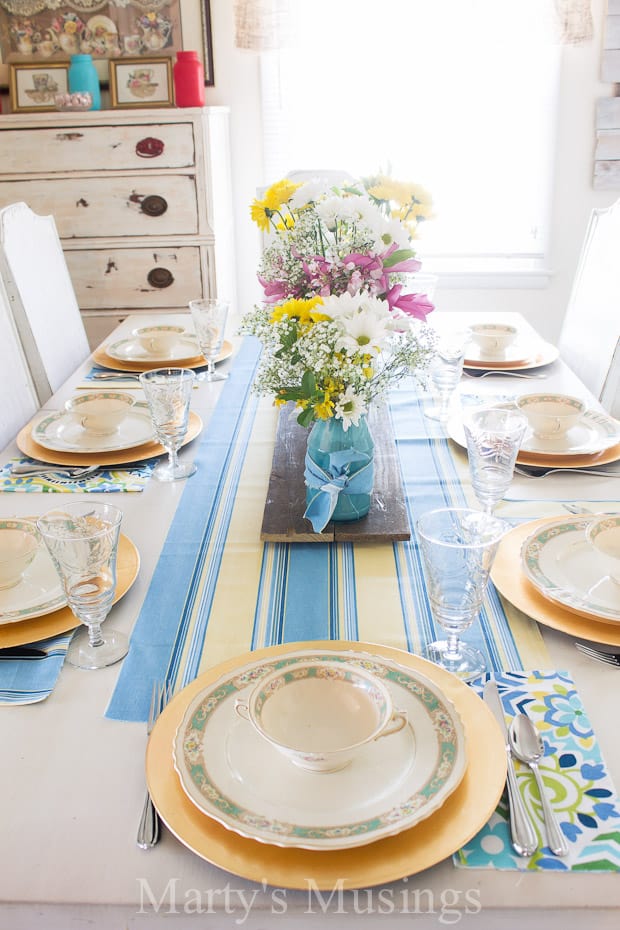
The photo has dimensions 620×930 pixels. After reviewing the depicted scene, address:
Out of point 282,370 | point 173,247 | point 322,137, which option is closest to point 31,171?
point 173,247

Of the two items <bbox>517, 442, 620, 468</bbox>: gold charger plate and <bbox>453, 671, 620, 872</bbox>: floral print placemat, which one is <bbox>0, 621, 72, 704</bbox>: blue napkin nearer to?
<bbox>453, 671, 620, 872</bbox>: floral print placemat

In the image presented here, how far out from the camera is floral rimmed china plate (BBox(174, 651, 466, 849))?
2.14ft

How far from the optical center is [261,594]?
1042mm

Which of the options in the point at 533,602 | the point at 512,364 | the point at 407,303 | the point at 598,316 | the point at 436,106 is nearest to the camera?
the point at 533,602

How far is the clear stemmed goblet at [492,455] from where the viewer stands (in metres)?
1.15

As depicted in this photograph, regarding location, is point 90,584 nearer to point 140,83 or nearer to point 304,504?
point 304,504

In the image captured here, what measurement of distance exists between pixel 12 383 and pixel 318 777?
1.32m

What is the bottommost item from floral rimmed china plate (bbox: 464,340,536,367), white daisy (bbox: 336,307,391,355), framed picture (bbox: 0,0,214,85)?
floral rimmed china plate (bbox: 464,340,536,367)

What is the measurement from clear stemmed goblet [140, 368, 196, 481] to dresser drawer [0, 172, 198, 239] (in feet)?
6.06

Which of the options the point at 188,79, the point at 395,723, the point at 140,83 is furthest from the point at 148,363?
the point at 140,83

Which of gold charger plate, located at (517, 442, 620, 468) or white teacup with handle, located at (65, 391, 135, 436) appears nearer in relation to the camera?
gold charger plate, located at (517, 442, 620, 468)

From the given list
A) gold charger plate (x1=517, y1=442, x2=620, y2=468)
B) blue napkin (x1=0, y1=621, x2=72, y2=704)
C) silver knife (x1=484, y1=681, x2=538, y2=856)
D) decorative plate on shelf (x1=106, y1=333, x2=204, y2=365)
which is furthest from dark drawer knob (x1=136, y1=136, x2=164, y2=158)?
silver knife (x1=484, y1=681, x2=538, y2=856)

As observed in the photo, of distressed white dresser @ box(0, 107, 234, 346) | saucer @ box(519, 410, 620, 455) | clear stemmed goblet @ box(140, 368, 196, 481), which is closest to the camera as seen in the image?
clear stemmed goblet @ box(140, 368, 196, 481)

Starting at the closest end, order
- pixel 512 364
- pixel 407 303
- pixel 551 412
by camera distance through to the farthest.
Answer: pixel 407 303
pixel 551 412
pixel 512 364
